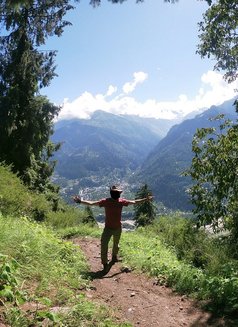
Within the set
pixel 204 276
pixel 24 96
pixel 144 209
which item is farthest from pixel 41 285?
pixel 144 209

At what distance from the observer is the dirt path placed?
22.9 ft

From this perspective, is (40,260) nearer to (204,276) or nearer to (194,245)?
(204,276)

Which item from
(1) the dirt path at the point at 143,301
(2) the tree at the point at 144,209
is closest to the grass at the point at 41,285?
(1) the dirt path at the point at 143,301

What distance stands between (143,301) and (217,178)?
4.09m

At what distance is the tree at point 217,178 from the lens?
1027 centimetres

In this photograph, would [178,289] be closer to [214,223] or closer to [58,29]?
[214,223]

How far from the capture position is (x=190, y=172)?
441 inches

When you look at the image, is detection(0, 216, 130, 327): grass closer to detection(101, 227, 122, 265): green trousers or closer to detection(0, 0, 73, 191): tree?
detection(101, 227, 122, 265): green trousers

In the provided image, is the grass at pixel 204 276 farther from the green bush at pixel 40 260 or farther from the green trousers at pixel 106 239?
the green bush at pixel 40 260

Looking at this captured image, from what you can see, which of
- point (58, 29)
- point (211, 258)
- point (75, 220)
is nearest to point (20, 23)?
point (58, 29)

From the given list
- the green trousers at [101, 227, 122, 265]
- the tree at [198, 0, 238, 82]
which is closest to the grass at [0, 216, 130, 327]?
the green trousers at [101, 227, 122, 265]

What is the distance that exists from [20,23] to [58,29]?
9.70 ft

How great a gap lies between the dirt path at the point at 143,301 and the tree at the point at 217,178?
2.47 metres

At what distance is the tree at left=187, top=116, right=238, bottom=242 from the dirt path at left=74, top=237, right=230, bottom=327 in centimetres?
247
